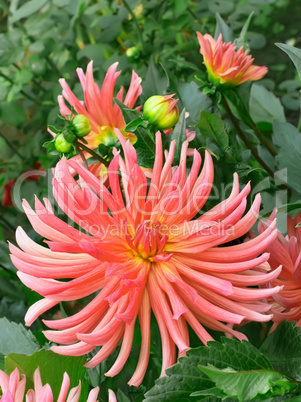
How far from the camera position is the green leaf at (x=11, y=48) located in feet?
2.57

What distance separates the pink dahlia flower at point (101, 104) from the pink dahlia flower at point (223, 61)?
3.1 inches

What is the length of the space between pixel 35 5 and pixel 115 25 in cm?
14

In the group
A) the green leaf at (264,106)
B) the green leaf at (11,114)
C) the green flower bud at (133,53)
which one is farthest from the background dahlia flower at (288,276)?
the green leaf at (11,114)

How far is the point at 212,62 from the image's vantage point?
477 millimetres

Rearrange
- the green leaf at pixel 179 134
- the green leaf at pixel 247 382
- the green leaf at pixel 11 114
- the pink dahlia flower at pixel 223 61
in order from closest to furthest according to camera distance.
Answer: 1. the green leaf at pixel 247 382
2. the green leaf at pixel 179 134
3. the pink dahlia flower at pixel 223 61
4. the green leaf at pixel 11 114

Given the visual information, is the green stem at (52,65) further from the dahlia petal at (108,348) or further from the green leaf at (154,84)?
the dahlia petal at (108,348)

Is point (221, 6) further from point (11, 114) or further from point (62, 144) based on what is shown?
point (62, 144)

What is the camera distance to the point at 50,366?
339mm

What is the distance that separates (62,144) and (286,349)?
0.75 feet

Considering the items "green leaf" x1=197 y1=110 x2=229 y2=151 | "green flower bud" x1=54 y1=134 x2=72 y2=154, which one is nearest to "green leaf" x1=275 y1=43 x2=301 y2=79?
"green leaf" x1=197 y1=110 x2=229 y2=151

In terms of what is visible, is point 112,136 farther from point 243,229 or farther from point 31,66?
point 31,66

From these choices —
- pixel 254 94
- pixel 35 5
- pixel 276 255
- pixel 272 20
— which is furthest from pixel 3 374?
pixel 272 20

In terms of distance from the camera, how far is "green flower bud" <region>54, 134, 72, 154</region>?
39 centimetres

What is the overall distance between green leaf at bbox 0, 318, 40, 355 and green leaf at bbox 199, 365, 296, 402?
183 millimetres
